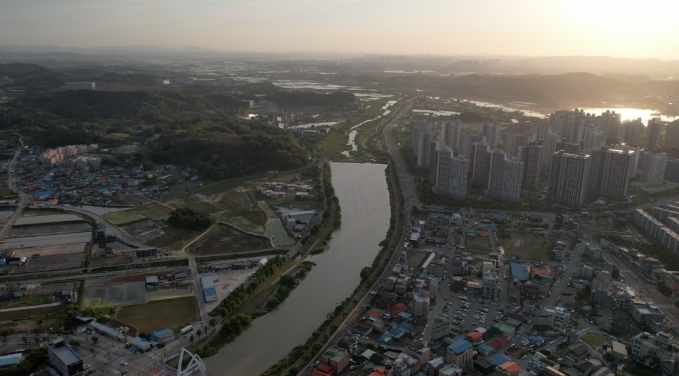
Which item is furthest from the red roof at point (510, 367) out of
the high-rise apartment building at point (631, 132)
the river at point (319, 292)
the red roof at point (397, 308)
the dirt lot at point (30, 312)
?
the high-rise apartment building at point (631, 132)

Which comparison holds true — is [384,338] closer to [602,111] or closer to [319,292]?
[319,292]

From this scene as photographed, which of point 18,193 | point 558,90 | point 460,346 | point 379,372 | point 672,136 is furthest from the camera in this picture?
point 558,90

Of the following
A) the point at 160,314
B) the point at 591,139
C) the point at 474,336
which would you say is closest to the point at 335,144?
the point at 591,139

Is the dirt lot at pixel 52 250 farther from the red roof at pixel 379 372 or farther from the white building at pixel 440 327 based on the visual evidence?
the white building at pixel 440 327

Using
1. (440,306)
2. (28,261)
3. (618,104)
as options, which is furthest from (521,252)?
(618,104)

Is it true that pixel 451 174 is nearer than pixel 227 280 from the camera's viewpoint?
No

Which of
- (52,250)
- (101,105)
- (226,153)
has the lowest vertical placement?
(52,250)

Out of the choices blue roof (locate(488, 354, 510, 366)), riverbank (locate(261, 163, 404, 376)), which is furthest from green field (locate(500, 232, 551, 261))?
blue roof (locate(488, 354, 510, 366))

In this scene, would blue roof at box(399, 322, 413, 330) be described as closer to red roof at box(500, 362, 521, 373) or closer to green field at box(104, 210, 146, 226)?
red roof at box(500, 362, 521, 373)
